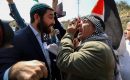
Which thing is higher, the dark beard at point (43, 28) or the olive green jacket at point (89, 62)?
the dark beard at point (43, 28)

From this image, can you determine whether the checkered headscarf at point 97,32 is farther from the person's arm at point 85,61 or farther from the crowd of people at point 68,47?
the person's arm at point 85,61

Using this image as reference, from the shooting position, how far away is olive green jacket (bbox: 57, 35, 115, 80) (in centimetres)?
348

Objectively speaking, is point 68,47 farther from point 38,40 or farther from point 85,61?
point 38,40

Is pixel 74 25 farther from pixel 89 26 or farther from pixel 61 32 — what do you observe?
pixel 61 32

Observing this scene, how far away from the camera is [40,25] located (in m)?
4.05

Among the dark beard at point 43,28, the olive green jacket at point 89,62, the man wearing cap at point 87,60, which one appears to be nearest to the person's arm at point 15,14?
the dark beard at point 43,28

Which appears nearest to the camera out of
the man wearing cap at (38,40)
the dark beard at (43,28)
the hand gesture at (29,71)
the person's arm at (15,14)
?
the hand gesture at (29,71)

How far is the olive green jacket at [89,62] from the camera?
3.48 metres

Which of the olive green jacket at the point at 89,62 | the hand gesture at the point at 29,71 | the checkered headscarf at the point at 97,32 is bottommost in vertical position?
the olive green jacket at the point at 89,62

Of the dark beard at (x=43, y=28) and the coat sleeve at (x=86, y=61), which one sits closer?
the coat sleeve at (x=86, y=61)

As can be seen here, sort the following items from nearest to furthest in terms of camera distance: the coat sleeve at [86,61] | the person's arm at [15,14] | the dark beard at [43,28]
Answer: the coat sleeve at [86,61] → the dark beard at [43,28] → the person's arm at [15,14]

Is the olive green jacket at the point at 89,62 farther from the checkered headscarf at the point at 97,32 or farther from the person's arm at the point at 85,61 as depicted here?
the checkered headscarf at the point at 97,32

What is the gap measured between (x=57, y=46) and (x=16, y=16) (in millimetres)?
652

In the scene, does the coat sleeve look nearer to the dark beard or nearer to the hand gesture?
the dark beard
